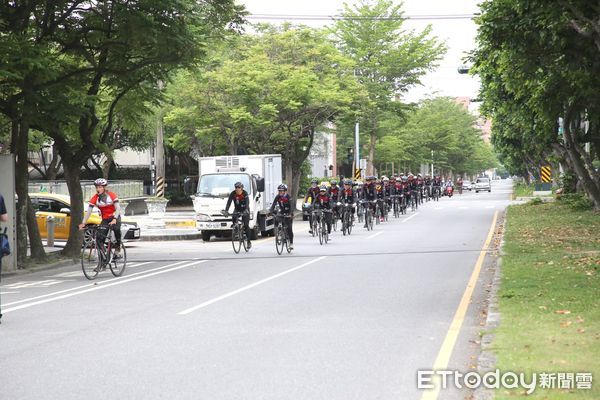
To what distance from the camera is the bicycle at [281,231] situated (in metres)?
21.6

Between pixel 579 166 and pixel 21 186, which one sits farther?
pixel 579 166

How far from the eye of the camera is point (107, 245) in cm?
1711

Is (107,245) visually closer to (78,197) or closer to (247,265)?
(247,265)

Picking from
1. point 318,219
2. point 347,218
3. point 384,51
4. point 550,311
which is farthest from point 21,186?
point 384,51

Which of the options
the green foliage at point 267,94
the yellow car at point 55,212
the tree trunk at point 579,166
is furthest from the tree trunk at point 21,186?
the tree trunk at point 579,166

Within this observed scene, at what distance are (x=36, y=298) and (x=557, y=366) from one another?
9.25m

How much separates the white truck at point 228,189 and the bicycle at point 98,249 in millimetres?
10940

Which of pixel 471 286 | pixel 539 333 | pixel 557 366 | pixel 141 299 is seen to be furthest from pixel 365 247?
pixel 557 366

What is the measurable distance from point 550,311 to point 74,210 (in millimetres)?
15293

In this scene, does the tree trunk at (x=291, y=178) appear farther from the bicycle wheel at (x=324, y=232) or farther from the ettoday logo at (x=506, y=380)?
the ettoday logo at (x=506, y=380)

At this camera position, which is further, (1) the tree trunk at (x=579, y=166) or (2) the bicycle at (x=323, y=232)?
(1) the tree trunk at (x=579, y=166)

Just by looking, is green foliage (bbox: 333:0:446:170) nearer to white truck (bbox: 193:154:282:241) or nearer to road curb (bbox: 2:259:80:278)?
white truck (bbox: 193:154:282:241)

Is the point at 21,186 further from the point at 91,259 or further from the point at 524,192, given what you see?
the point at 524,192

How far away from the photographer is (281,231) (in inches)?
851
